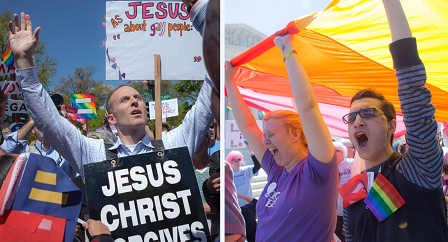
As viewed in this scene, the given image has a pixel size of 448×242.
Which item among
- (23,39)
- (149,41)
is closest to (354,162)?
(149,41)

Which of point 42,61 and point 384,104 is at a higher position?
point 42,61

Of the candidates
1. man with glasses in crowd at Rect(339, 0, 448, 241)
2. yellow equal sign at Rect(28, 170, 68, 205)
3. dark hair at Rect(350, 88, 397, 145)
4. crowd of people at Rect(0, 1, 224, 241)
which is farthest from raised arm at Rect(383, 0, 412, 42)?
yellow equal sign at Rect(28, 170, 68, 205)

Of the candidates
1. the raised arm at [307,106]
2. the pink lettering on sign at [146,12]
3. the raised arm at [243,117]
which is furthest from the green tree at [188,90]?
the raised arm at [307,106]

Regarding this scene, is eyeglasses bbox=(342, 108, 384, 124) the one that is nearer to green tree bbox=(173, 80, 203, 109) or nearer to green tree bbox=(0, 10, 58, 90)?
green tree bbox=(173, 80, 203, 109)

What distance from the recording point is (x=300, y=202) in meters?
1.77

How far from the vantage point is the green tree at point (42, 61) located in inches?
84.7

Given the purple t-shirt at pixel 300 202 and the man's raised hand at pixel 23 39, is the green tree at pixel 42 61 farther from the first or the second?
the purple t-shirt at pixel 300 202

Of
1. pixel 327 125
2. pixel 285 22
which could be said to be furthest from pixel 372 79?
pixel 285 22

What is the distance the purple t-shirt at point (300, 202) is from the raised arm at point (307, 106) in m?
0.04

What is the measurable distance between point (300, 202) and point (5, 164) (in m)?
1.47

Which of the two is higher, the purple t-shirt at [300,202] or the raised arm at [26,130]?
the raised arm at [26,130]

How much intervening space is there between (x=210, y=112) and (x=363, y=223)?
913 mm

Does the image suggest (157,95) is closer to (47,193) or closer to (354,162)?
(47,193)

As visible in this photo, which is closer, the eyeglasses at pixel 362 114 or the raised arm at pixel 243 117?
the eyeglasses at pixel 362 114
